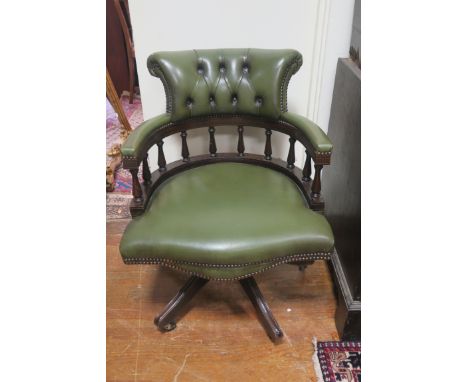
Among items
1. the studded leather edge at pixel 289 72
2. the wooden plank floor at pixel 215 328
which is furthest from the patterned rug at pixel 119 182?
the studded leather edge at pixel 289 72

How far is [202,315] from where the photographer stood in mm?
1598

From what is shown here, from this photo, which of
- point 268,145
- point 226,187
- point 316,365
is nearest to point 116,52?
point 268,145

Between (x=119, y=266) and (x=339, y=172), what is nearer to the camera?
(x=339, y=172)

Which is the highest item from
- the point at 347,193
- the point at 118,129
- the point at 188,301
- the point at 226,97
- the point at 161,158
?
the point at 226,97

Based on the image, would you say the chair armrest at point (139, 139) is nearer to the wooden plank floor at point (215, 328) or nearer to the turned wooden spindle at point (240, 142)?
the turned wooden spindle at point (240, 142)

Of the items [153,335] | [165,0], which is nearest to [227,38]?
[165,0]

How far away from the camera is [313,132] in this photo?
1312mm

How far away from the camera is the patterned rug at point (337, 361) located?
1.36m

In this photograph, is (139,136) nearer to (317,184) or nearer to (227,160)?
(227,160)

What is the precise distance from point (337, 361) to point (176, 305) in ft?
2.23

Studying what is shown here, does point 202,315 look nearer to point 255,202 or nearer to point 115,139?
point 255,202

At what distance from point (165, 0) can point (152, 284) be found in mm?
1290

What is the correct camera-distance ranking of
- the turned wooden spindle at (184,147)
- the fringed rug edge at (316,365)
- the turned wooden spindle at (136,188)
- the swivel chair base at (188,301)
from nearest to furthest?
the turned wooden spindle at (136,188)
the fringed rug edge at (316,365)
the swivel chair base at (188,301)
the turned wooden spindle at (184,147)

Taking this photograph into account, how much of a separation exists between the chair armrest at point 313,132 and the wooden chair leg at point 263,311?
2.11ft
